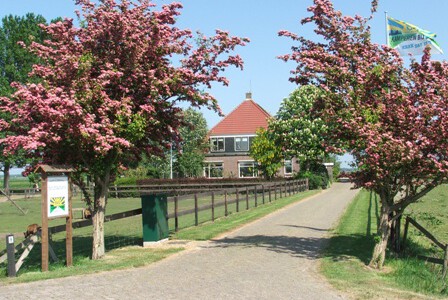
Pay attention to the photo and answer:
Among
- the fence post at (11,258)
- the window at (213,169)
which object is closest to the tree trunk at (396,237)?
the fence post at (11,258)

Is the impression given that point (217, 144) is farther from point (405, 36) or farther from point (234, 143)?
point (405, 36)

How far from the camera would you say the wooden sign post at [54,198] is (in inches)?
412

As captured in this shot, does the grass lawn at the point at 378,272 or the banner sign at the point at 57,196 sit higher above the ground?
the banner sign at the point at 57,196

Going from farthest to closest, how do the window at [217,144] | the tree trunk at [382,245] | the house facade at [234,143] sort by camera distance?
the window at [217,144]
the house facade at [234,143]
the tree trunk at [382,245]

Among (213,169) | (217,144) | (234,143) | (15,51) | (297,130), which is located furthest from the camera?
(217,144)

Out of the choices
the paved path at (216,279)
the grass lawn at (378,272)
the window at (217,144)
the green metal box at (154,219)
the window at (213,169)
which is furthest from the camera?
the window at (217,144)

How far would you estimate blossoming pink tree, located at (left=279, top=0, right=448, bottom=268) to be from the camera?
32.4 ft

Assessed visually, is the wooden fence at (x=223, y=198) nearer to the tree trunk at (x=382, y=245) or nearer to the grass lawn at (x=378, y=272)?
the grass lawn at (x=378, y=272)

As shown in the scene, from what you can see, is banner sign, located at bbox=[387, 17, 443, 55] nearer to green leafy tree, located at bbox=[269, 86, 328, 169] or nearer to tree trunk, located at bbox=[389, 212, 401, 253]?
tree trunk, located at bbox=[389, 212, 401, 253]

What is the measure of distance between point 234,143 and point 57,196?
206 ft

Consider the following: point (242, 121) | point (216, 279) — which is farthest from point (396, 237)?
point (242, 121)

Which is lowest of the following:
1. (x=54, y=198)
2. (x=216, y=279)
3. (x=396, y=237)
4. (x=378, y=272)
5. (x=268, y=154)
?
(x=378, y=272)

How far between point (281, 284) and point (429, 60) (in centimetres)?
538

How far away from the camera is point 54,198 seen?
10766 mm
